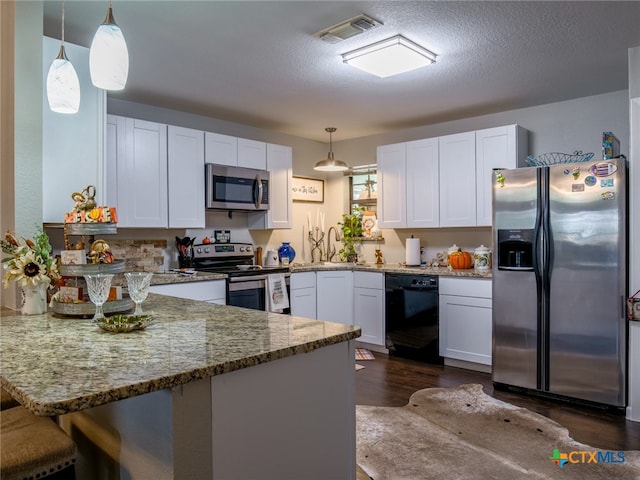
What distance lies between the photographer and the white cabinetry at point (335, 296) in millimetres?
4836

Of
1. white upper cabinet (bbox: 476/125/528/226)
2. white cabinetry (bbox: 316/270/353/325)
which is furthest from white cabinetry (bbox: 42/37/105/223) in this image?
white upper cabinet (bbox: 476/125/528/226)

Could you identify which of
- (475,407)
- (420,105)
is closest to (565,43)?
(420,105)

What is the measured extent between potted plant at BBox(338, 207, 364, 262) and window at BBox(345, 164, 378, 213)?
0.23m

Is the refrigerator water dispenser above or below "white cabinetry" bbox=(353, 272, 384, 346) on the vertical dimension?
above

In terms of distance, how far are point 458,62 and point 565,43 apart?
66cm

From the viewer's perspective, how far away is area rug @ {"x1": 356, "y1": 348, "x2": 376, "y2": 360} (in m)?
4.55

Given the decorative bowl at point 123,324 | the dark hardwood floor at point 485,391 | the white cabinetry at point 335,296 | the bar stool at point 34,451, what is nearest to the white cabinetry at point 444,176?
the white cabinetry at point 335,296

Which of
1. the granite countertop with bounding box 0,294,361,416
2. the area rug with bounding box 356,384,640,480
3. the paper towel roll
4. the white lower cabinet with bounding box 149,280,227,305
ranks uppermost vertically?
the paper towel roll

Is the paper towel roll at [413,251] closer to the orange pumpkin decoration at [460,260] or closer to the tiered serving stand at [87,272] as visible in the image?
the orange pumpkin decoration at [460,260]

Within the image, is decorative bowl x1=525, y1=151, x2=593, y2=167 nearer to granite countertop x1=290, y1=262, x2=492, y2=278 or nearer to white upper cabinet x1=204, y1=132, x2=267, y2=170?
granite countertop x1=290, y1=262, x2=492, y2=278

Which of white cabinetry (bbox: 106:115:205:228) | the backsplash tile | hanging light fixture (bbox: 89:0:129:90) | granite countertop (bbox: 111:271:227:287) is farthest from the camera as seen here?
the backsplash tile

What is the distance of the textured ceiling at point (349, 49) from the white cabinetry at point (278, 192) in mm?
513

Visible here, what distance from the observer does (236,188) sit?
14.6ft

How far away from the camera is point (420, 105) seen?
4.28 metres
